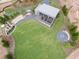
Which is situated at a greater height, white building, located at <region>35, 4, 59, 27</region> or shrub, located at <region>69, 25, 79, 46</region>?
white building, located at <region>35, 4, 59, 27</region>

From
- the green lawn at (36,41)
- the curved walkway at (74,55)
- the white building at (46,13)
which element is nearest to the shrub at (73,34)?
the curved walkway at (74,55)

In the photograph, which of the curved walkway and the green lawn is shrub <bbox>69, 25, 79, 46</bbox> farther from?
the green lawn

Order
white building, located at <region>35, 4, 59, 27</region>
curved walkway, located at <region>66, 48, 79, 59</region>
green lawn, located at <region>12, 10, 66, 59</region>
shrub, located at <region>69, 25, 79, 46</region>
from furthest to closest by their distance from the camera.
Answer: white building, located at <region>35, 4, 59, 27</region>
shrub, located at <region>69, 25, 79, 46</region>
curved walkway, located at <region>66, 48, 79, 59</region>
green lawn, located at <region>12, 10, 66, 59</region>

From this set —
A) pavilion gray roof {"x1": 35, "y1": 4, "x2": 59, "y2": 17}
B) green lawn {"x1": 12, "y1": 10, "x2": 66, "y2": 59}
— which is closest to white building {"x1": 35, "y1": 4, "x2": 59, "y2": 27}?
pavilion gray roof {"x1": 35, "y1": 4, "x2": 59, "y2": 17}

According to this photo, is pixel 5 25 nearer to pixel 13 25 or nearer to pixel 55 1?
pixel 13 25

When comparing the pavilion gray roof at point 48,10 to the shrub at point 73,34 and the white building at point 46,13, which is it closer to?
the white building at point 46,13

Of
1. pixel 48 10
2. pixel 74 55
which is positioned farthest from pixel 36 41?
pixel 74 55

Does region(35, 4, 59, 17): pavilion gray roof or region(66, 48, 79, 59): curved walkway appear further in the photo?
region(35, 4, 59, 17): pavilion gray roof
